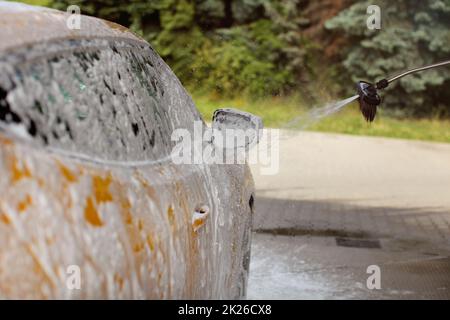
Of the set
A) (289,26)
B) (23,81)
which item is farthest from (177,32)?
(23,81)

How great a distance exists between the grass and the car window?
14.2 m

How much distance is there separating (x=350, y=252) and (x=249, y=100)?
14.6 metres

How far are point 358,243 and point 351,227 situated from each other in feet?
2.73

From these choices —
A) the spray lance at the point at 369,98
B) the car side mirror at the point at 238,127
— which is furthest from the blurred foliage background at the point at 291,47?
the car side mirror at the point at 238,127

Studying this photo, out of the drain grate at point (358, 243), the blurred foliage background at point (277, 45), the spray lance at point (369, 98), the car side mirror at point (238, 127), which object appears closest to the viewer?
the car side mirror at point (238, 127)

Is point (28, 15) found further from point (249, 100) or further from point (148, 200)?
point (249, 100)

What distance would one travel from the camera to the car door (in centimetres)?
242

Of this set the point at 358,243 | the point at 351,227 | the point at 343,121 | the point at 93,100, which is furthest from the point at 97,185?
the point at 343,121

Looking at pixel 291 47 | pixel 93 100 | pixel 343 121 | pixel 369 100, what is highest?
pixel 93 100

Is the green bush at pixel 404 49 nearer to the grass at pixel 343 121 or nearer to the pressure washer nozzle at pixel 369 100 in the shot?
the grass at pixel 343 121

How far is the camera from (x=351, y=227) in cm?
902

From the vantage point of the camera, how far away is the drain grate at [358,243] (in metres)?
8.07

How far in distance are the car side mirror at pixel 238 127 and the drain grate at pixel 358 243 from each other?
328cm

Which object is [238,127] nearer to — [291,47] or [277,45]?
[277,45]
